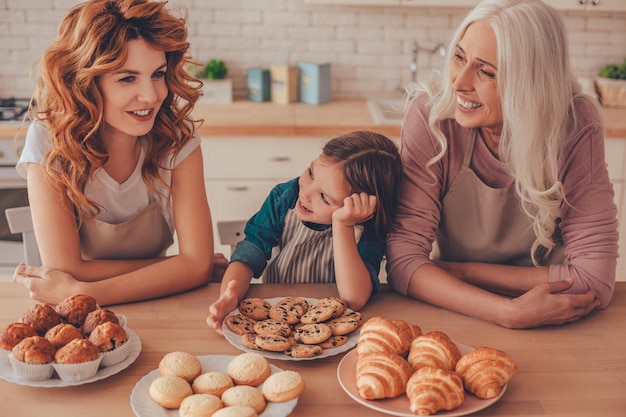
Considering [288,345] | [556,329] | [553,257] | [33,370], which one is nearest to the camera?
[33,370]

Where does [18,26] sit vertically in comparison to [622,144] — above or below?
above

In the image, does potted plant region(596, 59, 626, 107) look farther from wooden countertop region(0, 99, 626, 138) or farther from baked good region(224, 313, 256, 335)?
baked good region(224, 313, 256, 335)

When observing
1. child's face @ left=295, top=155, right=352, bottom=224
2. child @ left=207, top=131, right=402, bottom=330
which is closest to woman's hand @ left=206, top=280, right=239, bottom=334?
child @ left=207, top=131, right=402, bottom=330

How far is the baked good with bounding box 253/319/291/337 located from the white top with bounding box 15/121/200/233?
58 centimetres

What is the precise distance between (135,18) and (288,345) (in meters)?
0.85

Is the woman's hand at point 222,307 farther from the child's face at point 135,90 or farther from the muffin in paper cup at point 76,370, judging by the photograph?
the child's face at point 135,90

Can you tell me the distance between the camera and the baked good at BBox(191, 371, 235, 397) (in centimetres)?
118

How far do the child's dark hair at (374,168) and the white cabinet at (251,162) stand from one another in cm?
143

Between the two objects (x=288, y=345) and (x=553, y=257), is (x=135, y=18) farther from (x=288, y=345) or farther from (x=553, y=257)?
(x=553, y=257)

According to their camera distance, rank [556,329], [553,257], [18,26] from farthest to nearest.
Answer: [18,26] < [553,257] < [556,329]

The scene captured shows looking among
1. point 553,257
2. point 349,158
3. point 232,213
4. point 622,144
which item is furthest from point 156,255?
point 622,144

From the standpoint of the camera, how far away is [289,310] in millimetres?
1486

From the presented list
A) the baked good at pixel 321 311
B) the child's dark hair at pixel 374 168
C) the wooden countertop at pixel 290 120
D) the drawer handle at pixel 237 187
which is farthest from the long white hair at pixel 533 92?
the drawer handle at pixel 237 187

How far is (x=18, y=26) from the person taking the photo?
12.1 ft
